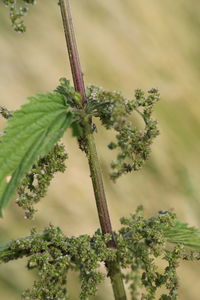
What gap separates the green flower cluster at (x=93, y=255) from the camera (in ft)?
4.14

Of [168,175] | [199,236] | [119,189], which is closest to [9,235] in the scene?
[119,189]

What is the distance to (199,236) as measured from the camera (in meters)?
1.42

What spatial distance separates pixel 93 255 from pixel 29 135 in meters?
0.26

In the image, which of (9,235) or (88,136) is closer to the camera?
(88,136)

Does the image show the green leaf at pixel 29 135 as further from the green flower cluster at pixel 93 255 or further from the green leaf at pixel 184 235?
the green leaf at pixel 184 235

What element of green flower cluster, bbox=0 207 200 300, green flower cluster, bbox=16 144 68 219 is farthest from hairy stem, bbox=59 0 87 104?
green flower cluster, bbox=0 207 200 300

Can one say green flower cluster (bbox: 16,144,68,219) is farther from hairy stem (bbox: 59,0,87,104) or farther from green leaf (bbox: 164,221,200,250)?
green leaf (bbox: 164,221,200,250)

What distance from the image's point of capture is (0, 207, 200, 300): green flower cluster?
4.14 ft

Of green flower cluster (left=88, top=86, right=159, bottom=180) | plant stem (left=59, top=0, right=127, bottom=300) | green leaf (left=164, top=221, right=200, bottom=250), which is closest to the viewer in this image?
green flower cluster (left=88, top=86, right=159, bottom=180)

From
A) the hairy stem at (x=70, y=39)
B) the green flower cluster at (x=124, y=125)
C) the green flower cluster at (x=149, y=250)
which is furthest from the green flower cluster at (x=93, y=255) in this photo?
the hairy stem at (x=70, y=39)

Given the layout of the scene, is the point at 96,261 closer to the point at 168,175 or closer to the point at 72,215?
the point at 72,215

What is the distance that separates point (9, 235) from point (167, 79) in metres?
1.28

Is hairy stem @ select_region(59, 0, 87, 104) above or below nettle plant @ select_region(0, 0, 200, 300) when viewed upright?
above

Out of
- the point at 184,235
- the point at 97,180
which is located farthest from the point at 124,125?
the point at 184,235
